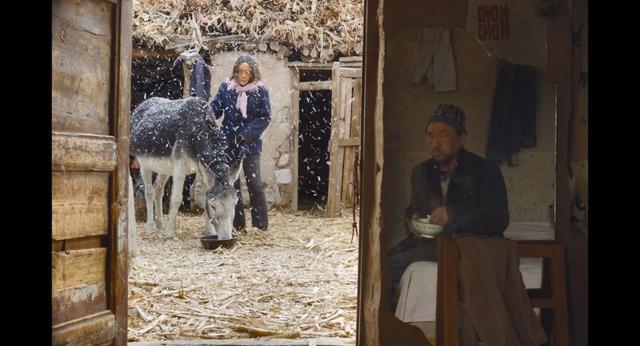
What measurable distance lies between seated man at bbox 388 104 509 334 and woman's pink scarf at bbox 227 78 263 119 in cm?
546

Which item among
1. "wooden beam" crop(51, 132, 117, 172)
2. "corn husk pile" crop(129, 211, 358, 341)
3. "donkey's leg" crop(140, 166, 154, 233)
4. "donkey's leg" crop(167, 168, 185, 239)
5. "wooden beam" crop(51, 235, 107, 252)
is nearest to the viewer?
"wooden beam" crop(51, 132, 117, 172)

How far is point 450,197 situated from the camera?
3.21 meters

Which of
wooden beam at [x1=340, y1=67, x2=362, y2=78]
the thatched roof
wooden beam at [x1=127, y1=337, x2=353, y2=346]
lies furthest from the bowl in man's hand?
the thatched roof

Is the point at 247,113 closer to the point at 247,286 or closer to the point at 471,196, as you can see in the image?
the point at 247,286

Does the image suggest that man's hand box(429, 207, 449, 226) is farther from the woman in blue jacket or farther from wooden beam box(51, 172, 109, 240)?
Answer: the woman in blue jacket

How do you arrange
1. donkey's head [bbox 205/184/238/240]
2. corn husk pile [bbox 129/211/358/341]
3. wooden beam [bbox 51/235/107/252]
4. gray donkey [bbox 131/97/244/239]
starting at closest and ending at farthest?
wooden beam [bbox 51/235/107/252] < corn husk pile [bbox 129/211/358/341] < donkey's head [bbox 205/184/238/240] < gray donkey [bbox 131/97/244/239]

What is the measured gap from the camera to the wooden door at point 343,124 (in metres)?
10.0

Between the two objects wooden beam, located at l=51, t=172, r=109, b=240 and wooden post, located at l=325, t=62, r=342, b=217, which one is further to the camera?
wooden post, located at l=325, t=62, r=342, b=217

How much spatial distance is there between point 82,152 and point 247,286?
10.7ft

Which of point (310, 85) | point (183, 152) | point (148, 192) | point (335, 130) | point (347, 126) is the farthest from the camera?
point (310, 85)

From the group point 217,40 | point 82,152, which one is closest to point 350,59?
point 217,40

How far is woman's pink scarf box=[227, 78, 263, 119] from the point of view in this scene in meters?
8.39

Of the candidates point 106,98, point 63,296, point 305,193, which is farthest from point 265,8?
point 63,296
